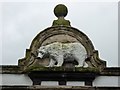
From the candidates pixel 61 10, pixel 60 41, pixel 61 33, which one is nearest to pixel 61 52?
pixel 60 41

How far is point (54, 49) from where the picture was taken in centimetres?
927

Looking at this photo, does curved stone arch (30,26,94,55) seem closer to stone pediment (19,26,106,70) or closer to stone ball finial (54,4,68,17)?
stone pediment (19,26,106,70)

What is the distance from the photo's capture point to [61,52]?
30.2ft

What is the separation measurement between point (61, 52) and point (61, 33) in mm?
598

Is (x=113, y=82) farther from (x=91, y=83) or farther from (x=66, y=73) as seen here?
(x=66, y=73)

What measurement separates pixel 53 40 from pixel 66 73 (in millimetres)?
967

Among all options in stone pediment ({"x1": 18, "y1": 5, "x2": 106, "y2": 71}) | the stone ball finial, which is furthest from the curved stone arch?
the stone ball finial

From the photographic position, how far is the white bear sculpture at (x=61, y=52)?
30.1 ft

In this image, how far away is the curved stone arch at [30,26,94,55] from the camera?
30.8 ft

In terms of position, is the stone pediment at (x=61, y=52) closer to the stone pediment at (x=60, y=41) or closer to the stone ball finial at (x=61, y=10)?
the stone pediment at (x=60, y=41)

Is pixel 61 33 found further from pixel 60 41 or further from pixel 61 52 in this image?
pixel 61 52

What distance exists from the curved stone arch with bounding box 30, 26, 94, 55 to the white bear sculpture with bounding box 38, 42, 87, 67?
0.16 metres

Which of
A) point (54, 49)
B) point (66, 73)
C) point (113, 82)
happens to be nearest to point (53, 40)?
point (54, 49)

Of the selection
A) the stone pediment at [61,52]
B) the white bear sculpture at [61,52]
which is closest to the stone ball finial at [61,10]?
the stone pediment at [61,52]
